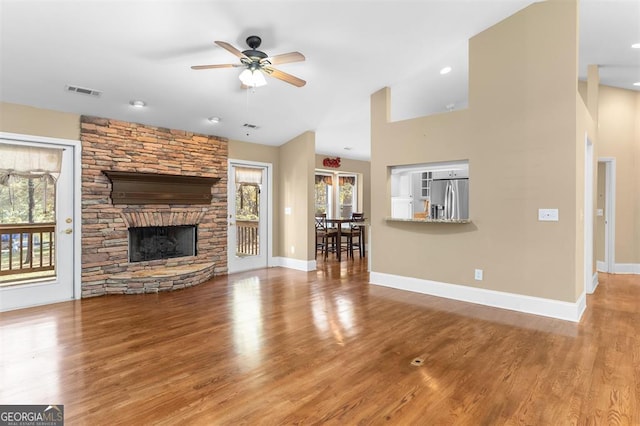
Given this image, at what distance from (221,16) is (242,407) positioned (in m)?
3.17

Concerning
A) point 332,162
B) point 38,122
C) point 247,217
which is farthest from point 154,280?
point 332,162

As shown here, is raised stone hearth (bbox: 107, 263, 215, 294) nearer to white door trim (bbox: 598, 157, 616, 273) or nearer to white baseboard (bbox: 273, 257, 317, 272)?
white baseboard (bbox: 273, 257, 317, 272)

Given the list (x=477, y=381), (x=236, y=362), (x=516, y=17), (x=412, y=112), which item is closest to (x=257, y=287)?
(x=236, y=362)

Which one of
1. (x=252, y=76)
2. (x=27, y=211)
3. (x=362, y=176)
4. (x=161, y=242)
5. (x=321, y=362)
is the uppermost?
(x=252, y=76)

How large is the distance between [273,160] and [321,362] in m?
5.01

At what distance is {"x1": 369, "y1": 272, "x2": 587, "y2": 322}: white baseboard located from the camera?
368cm

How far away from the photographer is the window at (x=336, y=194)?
9.35m

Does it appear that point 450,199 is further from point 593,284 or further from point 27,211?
point 27,211

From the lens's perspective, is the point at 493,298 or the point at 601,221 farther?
the point at 601,221

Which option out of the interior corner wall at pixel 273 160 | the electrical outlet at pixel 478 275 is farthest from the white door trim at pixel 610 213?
the interior corner wall at pixel 273 160

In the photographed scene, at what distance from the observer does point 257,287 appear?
17.1 ft

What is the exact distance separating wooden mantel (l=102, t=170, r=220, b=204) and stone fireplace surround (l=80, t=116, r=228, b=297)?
0.37 ft

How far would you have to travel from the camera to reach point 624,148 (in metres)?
6.04

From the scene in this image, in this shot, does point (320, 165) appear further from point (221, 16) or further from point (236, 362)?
point (236, 362)
